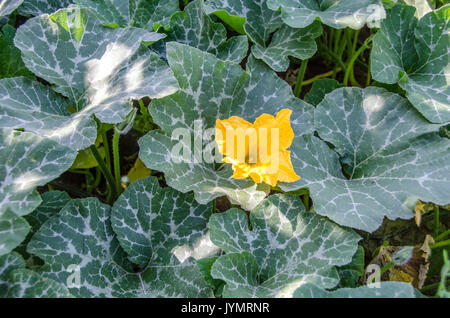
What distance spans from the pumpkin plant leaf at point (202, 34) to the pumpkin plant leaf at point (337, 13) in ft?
0.61

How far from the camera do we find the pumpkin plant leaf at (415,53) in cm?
177

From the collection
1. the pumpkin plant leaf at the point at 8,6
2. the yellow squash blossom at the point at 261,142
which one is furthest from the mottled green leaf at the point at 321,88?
the pumpkin plant leaf at the point at 8,6

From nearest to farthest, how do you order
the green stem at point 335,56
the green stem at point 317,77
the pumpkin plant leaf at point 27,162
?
1. the pumpkin plant leaf at point 27,162
2. the green stem at point 335,56
3. the green stem at point 317,77

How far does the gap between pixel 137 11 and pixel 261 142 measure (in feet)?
2.81

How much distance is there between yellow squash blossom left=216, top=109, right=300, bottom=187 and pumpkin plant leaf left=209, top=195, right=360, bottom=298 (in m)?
0.13

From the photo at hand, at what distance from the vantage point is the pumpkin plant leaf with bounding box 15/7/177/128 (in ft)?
5.44

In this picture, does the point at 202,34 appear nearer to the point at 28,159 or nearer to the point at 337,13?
the point at 337,13

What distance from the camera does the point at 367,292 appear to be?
1.29m

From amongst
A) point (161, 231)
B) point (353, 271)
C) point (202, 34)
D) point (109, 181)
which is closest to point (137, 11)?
point (202, 34)

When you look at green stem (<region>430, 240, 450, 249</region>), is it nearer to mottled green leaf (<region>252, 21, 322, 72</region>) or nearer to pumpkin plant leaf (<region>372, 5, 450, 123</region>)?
pumpkin plant leaf (<region>372, 5, 450, 123</region>)

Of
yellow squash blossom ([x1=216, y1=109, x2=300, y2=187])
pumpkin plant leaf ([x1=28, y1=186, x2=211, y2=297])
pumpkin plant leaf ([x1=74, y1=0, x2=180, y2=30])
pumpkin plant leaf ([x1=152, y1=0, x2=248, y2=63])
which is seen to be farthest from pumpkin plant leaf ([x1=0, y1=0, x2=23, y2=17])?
yellow squash blossom ([x1=216, y1=109, x2=300, y2=187])

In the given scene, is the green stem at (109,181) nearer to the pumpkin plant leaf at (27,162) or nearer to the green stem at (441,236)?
the pumpkin plant leaf at (27,162)

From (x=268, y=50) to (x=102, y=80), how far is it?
0.65 meters
